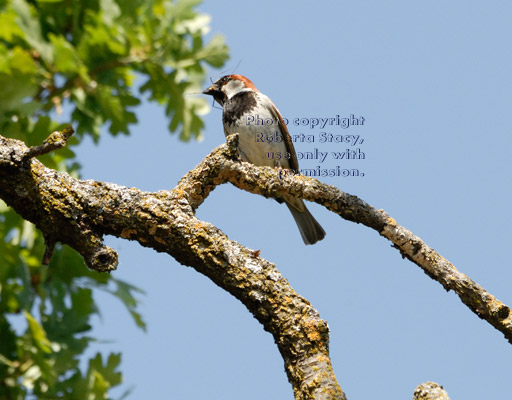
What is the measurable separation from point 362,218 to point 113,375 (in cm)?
147

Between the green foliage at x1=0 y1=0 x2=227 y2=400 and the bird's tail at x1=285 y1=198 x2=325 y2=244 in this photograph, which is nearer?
the green foliage at x1=0 y1=0 x2=227 y2=400

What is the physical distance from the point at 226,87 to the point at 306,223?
169cm

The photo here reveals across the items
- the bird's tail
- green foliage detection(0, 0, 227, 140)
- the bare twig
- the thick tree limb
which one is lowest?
the thick tree limb

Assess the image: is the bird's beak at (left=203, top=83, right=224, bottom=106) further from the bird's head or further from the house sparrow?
the house sparrow

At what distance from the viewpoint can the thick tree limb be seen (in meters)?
2.48

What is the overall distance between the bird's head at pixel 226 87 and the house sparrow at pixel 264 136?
0.20 m

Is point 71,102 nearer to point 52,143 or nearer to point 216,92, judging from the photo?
point 52,143

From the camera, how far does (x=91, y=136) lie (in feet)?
9.68

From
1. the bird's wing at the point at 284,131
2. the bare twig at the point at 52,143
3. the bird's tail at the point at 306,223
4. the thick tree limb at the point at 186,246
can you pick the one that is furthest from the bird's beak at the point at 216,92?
the bare twig at the point at 52,143

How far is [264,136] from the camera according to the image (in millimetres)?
5664

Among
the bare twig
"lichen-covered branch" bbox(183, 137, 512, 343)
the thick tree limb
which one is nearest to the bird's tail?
"lichen-covered branch" bbox(183, 137, 512, 343)

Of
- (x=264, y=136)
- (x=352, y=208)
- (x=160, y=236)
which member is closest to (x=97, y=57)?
(x=160, y=236)

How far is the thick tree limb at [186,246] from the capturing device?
2484 millimetres

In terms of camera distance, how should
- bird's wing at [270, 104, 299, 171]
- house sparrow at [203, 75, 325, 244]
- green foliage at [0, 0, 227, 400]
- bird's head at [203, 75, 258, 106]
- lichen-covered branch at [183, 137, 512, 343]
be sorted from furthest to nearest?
bird's head at [203, 75, 258, 106], bird's wing at [270, 104, 299, 171], house sparrow at [203, 75, 325, 244], lichen-covered branch at [183, 137, 512, 343], green foliage at [0, 0, 227, 400]
